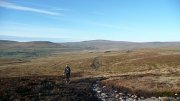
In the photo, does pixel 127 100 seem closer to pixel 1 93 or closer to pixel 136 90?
pixel 136 90

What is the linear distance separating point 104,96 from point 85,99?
→ 13.9 ft

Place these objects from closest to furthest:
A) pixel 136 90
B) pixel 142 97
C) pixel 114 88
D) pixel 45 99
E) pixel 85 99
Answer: pixel 45 99
pixel 85 99
pixel 142 97
pixel 136 90
pixel 114 88

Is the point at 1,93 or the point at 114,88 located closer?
the point at 1,93

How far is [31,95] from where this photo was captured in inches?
1129

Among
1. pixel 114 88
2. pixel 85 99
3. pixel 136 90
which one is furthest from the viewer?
pixel 114 88

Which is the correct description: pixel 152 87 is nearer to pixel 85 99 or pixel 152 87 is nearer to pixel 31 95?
pixel 85 99

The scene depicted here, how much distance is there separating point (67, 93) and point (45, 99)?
16.4 ft

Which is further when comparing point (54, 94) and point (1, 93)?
point (54, 94)

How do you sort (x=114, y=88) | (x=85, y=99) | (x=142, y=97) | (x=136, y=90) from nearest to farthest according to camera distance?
1. (x=85, y=99)
2. (x=142, y=97)
3. (x=136, y=90)
4. (x=114, y=88)

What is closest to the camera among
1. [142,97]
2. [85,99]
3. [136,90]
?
[85,99]

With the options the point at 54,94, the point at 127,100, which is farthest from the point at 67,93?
the point at 127,100

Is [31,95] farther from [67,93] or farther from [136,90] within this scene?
[136,90]

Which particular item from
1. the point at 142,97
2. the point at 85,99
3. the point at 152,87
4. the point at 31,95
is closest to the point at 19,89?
the point at 31,95

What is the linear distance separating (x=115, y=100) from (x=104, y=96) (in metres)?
2.72
